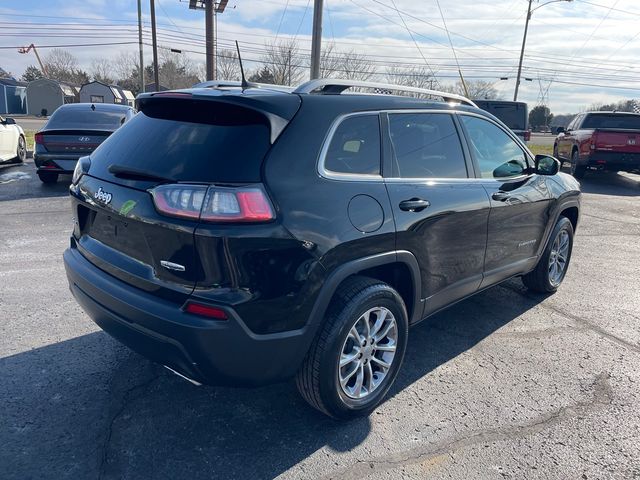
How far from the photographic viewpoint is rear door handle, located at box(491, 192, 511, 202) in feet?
12.6

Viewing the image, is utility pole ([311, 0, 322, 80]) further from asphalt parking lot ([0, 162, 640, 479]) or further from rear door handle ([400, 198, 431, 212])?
rear door handle ([400, 198, 431, 212])

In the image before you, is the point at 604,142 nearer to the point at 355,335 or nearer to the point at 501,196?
the point at 501,196

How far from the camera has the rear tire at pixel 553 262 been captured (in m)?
4.91

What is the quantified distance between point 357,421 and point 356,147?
1585mm

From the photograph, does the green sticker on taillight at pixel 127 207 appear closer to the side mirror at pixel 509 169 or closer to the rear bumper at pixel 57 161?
the side mirror at pixel 509 169

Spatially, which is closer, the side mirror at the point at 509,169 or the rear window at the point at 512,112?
the side mirror at the point at 509,169

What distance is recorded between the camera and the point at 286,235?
2395 mm

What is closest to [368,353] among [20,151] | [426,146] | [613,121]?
[426,146]

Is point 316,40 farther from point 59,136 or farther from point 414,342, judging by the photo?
point 414,342

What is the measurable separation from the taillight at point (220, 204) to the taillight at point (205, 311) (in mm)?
393

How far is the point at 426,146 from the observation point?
11.1ft

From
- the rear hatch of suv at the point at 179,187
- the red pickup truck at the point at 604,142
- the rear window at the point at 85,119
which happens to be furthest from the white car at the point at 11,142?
the red pickup truck at the point at 604,142

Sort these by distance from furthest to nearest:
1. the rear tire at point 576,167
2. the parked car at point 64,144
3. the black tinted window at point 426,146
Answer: the rear tire at point 576,167, the parked car at point 64,144, the black tinted window at point 426,146

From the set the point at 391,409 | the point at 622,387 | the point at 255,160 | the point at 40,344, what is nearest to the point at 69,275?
the point at 40,344
